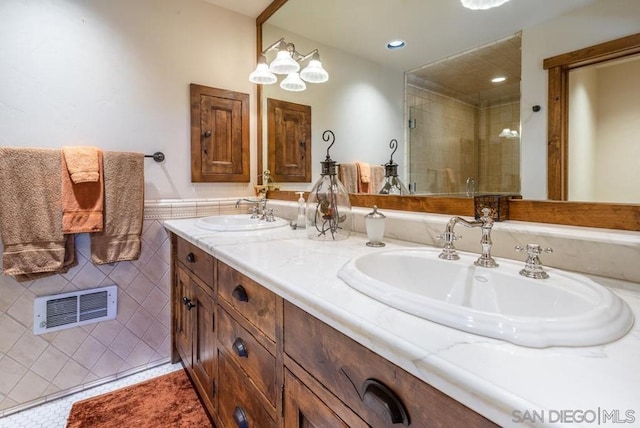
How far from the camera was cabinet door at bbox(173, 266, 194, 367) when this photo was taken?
145 centimetres

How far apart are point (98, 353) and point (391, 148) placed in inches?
69.3

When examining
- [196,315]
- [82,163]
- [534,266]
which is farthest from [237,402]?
[82,163]

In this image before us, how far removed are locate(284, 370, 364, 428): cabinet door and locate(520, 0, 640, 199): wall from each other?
2.48ft

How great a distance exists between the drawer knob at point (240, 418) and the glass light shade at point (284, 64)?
1641mm

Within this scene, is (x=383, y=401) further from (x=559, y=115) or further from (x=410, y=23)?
(x=410, y=23)

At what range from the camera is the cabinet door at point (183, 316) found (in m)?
1.45

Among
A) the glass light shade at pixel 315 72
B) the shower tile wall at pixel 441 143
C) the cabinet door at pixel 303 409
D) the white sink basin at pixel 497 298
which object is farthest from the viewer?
the glass light shade at pixel 315 72

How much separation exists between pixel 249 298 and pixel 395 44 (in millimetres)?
1136

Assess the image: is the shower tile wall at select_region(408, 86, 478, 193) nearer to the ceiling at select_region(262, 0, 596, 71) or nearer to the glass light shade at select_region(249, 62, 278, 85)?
the ceiling at select_region(262, 0, 596, 71)

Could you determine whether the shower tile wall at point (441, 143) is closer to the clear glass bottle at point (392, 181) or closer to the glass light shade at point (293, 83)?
the clear glass bottle at point (392, 181)

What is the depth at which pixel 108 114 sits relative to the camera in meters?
1.59

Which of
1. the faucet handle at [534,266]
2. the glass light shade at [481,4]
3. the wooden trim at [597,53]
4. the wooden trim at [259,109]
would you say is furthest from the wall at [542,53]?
the wooden trim at [259,109]

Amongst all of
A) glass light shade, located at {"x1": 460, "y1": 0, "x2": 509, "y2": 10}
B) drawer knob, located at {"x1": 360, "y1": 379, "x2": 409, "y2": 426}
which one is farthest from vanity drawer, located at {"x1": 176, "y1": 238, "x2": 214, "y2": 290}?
glass light shade, located at {"x1": 460, "y1": 0, "x2": 509, "y2": 10}

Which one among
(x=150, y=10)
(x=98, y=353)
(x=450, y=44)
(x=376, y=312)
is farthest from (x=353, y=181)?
(x=98, y=353)
